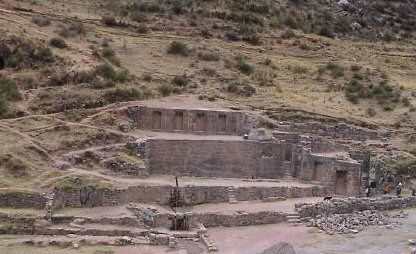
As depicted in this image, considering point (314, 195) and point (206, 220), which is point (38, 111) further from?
point (314, 195)

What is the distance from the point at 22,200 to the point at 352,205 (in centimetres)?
1270

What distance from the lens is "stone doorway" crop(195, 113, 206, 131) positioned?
35.1 m

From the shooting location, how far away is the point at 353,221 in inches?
1090

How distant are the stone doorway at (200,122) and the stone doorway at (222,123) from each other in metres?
0.73

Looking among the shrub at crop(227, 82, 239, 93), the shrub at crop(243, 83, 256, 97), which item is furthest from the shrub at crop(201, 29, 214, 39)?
the shrub at crop(243, 83, 256, 97)

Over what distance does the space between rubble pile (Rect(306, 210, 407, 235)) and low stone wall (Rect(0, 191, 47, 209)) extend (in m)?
9.85

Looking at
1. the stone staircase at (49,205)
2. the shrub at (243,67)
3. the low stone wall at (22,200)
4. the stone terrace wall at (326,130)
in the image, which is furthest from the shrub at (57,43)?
the low stone wall at (22,200)

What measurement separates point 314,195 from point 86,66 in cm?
1328

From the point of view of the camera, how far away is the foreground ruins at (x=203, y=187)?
2547 cm

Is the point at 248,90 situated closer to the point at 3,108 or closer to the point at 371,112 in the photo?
the point at 371,112

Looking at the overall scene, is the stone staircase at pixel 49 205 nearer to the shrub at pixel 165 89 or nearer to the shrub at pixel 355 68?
the shrub at pixel 165 89

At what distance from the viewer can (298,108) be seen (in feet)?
125

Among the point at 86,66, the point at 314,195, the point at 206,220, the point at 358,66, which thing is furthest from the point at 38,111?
the point at 358,66

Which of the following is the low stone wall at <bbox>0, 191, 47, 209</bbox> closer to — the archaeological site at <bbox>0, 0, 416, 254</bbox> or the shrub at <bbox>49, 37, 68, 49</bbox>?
the archaeological site at <bbox>0, 0, 416, 254</bbox>
